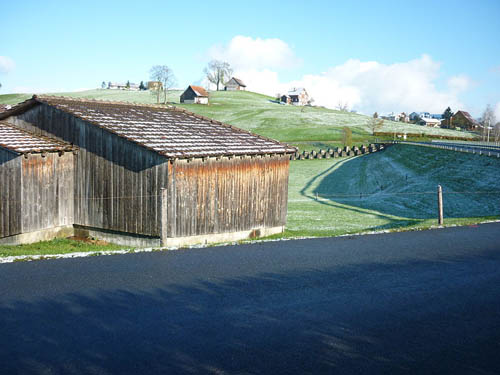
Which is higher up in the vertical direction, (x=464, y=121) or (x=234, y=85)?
(x=234, y=85)

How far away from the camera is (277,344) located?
6895mm

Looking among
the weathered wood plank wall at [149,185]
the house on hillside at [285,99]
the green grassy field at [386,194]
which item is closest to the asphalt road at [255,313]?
the green grassy field at [386,194]

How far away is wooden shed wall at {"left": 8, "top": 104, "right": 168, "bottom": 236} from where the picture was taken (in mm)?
18156

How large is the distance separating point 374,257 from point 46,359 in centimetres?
807

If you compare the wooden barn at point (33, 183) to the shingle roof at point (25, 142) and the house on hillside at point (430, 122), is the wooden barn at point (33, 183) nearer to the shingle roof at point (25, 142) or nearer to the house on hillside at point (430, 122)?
the shingle roof at point (25, 142)

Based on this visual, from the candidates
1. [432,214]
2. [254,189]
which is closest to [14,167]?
[254,189]

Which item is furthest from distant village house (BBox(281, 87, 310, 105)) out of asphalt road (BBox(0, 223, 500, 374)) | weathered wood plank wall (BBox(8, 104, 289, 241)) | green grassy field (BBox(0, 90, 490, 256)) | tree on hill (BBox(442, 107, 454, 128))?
asphalt road (BBox(0, 223, 500, 374))

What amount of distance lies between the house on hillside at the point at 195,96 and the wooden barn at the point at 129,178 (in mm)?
107029

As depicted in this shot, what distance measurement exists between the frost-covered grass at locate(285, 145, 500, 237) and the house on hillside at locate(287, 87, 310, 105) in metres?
106

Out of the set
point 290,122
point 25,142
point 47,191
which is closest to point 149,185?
point 47,191

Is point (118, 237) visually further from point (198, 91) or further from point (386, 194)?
point (198, 91)

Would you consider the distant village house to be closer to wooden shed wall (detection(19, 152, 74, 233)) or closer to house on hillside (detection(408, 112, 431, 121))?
house on hillside (detection(408, 112, 431, 121))

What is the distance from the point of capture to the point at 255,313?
8094 millimetres

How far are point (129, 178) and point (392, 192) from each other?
26262 mm
